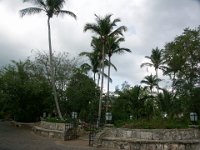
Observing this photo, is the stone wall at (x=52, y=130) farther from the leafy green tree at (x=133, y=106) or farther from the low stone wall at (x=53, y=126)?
the leafy green tree at (x=133, y=106)

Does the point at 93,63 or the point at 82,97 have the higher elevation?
the point at 93,63

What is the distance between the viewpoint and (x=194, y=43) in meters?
38.0

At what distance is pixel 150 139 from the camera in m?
21.9

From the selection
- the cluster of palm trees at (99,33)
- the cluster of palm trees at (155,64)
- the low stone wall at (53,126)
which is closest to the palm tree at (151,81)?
the cluster of palm trees at (155,64)

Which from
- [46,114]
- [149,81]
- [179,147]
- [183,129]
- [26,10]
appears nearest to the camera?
[179,147]

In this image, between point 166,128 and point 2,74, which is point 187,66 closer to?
point 166,128

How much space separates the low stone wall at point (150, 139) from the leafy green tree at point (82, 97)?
14.6m

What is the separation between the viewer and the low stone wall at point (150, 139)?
69.9 feet

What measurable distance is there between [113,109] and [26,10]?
561 inches

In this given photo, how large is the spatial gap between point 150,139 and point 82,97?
59.4ft

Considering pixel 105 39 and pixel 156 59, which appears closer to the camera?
pixel 105 39

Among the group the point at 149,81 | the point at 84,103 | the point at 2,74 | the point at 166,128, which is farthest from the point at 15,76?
the point at 149,81

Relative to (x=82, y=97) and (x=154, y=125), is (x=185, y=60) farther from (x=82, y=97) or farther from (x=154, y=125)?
(x=154, y=125)

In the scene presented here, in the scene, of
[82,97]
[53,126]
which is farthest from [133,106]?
[53,126]
